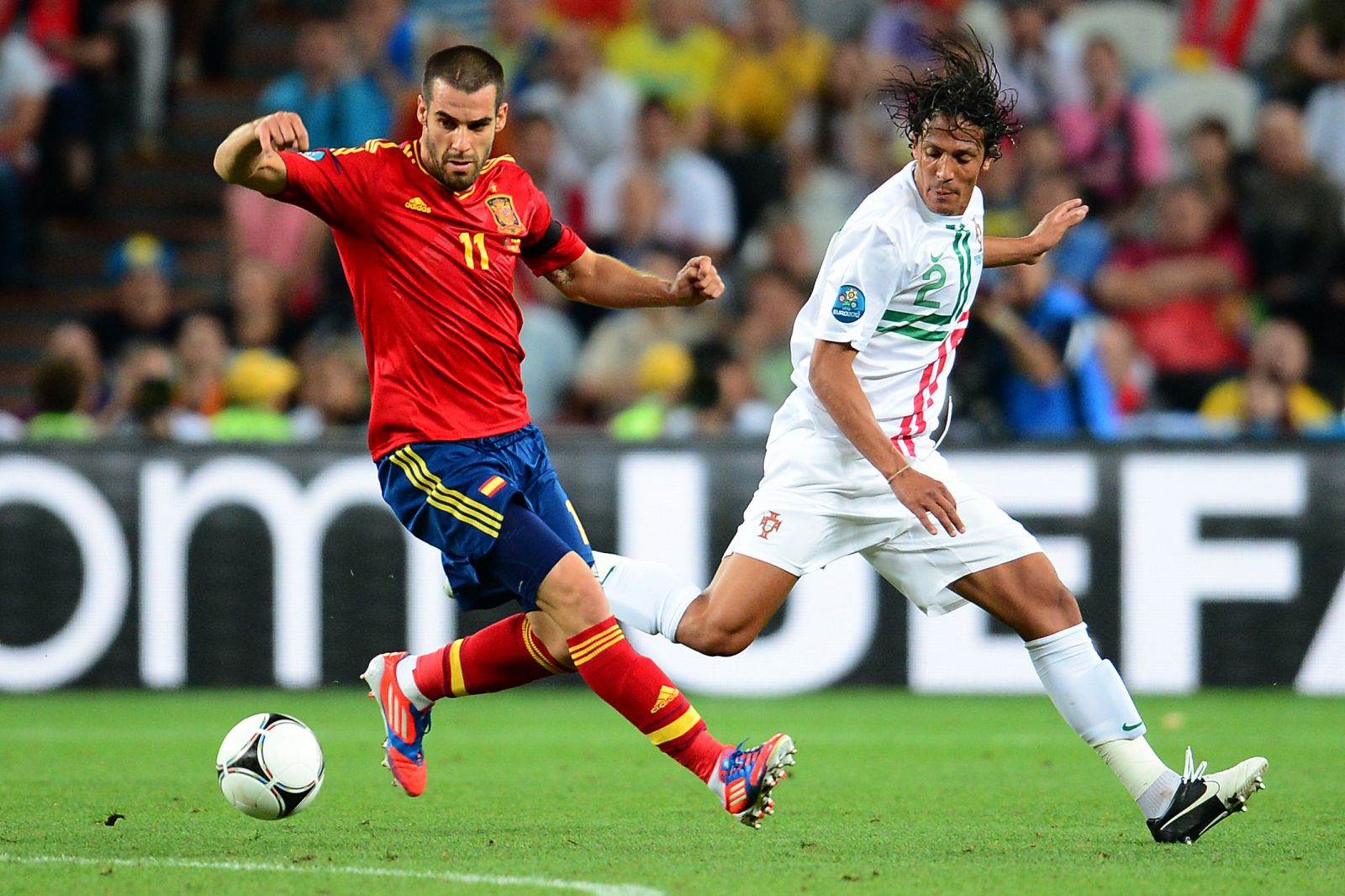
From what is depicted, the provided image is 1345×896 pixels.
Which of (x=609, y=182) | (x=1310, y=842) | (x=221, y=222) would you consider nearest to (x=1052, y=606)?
(x=1310, y=842)

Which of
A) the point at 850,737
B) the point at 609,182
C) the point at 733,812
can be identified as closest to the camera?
the point at 733,812

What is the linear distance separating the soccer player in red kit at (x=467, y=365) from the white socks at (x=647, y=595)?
278 mm

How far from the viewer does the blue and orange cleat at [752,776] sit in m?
4.96

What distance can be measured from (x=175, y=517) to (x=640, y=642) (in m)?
2.44

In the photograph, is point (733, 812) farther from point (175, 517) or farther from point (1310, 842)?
point (175, 517)

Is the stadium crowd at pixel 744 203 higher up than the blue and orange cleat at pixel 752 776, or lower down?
higher up

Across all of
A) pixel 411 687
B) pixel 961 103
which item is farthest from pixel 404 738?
pixel 961 103

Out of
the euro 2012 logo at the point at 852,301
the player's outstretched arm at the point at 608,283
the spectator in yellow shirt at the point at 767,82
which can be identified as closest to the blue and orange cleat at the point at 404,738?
the player's outstretched arm at the point at 608,283

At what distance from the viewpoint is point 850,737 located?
315 inches

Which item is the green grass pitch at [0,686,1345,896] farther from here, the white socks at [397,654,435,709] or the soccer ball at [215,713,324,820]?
the white socks at [397,654,435,709]

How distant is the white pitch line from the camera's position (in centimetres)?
450

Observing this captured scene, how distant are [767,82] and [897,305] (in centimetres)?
748

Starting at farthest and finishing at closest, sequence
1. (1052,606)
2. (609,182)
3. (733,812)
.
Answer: (609,182) < (1052,606) < (733,812)

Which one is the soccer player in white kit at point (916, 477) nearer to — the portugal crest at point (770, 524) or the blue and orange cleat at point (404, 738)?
the portugal crest at point (770, 524)
